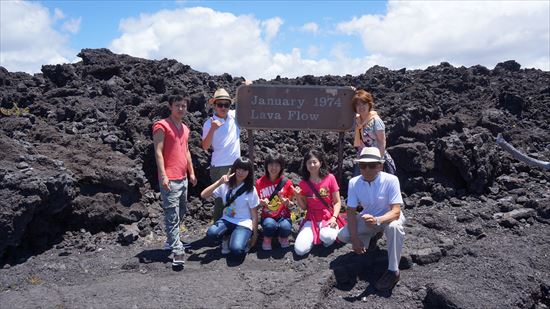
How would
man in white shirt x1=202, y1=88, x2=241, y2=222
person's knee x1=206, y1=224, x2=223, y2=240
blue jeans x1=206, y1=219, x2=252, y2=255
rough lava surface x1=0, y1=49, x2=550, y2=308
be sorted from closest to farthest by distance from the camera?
rough lava surface x1=0, y1=49, x2=550, y2=308
blue jeans x1=206, y1=219, x2=252, y2=255
person's knee x1=206, y1=224, x2=223, y2=240
man in white shirt x1=202, y1=88, x2=241, y2=222

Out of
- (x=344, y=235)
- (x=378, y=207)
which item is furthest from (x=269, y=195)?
(x=378, y=207)

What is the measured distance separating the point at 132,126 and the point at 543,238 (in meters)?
6.36

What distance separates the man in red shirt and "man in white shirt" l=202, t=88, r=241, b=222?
1.29ft

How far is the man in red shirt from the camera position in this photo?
5.39 meters

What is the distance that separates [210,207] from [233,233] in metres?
1.95

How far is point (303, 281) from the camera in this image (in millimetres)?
5000

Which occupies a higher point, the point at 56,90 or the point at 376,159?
the point at 56,90

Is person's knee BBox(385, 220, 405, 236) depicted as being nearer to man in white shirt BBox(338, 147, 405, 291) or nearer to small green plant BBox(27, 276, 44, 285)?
man in white shirt BBox(338, 147, 405, 291)

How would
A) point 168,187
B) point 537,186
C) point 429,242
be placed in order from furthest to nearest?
point 537,186
point 429,242
point 168,187

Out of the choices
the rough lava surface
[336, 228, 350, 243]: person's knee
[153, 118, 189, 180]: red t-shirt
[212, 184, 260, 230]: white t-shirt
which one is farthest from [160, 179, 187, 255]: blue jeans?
[336, 228, 350, 243]: person's knee

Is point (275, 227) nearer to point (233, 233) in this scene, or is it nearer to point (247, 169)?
point (233, 233)

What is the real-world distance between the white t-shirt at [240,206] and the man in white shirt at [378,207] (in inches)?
45.5

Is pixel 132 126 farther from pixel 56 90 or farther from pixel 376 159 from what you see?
pixel 376 159

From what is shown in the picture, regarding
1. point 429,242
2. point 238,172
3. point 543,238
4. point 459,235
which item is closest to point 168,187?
point 238,172
